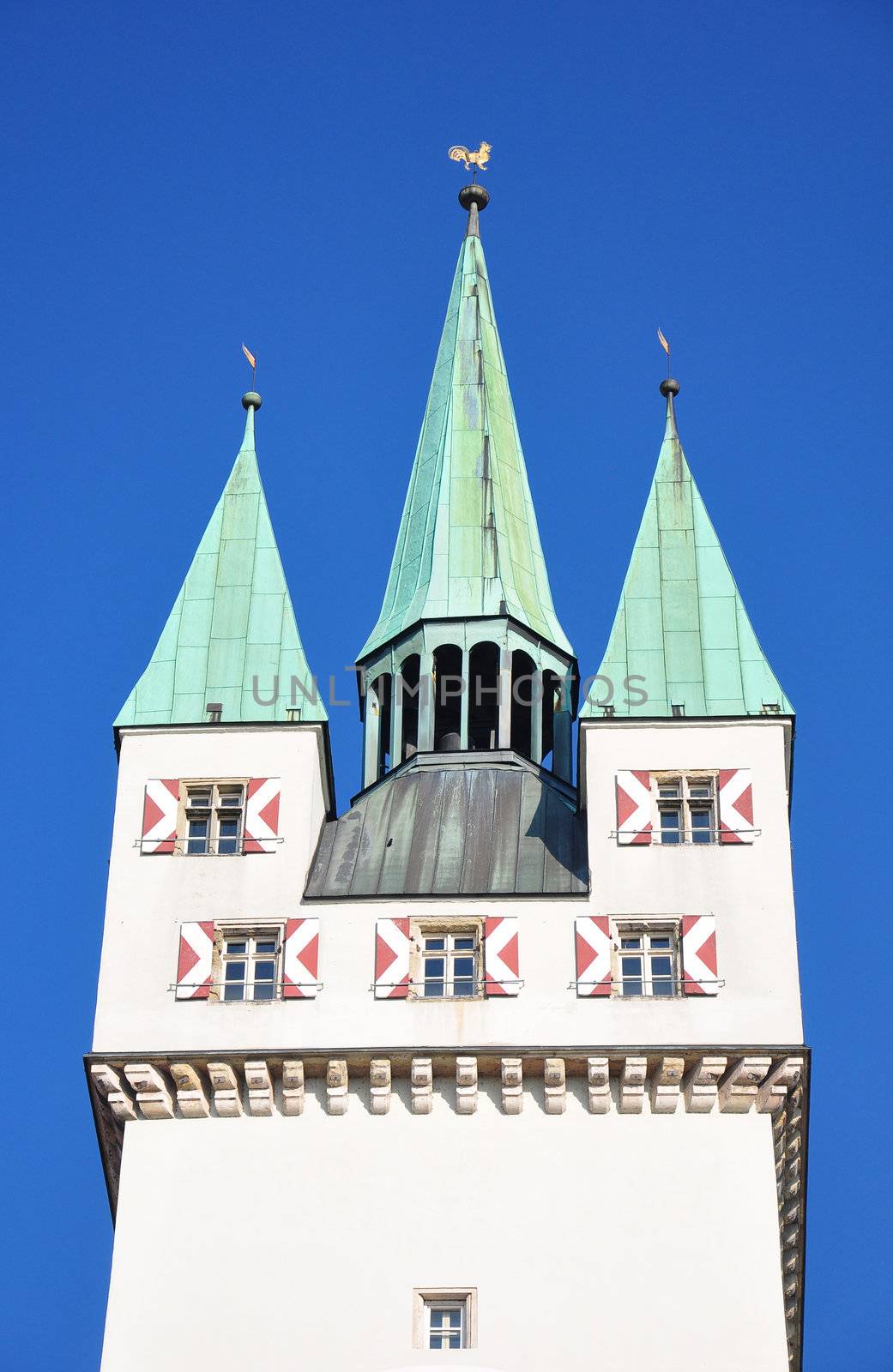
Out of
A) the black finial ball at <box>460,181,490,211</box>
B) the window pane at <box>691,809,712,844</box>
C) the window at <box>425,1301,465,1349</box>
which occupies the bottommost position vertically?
the window at <box>425,1301,465,1349</box>

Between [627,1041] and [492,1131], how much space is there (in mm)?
1911

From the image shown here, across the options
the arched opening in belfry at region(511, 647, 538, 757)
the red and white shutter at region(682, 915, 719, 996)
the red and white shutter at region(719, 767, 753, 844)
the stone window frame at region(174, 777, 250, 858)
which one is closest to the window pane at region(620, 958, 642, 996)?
the red and white shutter at region(682, 915, 719, 996)

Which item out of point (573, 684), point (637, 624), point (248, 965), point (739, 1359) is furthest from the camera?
point (573, 684)

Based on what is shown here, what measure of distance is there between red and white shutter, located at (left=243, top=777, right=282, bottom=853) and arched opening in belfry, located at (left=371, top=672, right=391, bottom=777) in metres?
5.18

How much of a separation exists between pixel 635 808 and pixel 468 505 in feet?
29.2

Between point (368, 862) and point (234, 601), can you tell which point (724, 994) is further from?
point (234, 601)

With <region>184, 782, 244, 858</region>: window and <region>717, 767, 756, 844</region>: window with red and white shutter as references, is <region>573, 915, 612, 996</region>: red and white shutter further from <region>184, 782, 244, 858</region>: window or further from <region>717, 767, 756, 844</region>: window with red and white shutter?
<region>184, 782, 244, 858</region>: window

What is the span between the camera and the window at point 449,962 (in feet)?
130

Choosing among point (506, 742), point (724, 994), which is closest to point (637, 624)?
point (506, 742)

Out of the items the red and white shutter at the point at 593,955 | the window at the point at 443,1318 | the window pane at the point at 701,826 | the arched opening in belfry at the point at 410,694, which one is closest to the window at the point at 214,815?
the red and white shutter at the point at 593,955

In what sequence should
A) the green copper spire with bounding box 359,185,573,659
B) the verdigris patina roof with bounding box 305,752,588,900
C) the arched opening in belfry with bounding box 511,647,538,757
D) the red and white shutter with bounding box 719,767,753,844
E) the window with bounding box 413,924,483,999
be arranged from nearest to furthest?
the window with bounding box 413,924,483,999
the red and white shutter with bounding box 719,767,753,844
the verdigris patina roof with bounding box 305,752,588,900
the arched opening in belfry with bounding box 511,647,538,757
the green copper spire with bounding box 359,185,573,659

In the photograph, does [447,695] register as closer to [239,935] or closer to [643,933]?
[239,935]

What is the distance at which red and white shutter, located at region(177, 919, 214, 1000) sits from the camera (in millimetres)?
39531

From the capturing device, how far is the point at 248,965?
1577 inches
